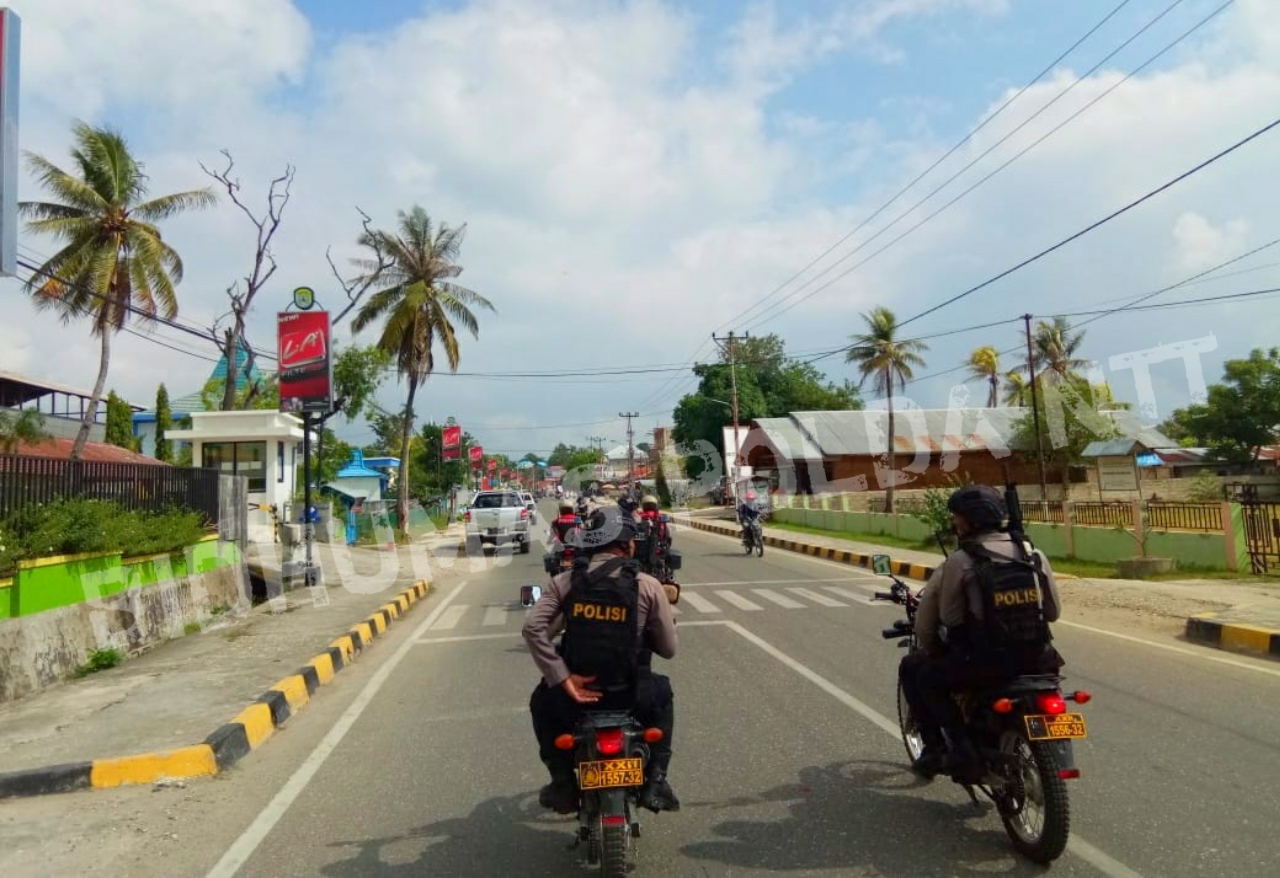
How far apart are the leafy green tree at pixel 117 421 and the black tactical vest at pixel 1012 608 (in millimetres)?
39636

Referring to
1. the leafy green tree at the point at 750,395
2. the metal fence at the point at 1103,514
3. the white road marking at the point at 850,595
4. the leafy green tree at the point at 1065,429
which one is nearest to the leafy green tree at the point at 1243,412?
the leafy green tree at the point at 1065,429

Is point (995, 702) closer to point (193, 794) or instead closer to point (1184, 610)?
point (193, 794)

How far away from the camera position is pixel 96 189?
23.4 m

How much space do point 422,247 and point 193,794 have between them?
1143 inches

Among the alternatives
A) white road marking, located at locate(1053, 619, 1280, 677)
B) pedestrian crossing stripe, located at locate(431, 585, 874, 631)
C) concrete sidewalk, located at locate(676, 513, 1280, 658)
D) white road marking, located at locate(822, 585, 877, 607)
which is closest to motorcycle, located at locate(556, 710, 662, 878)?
white road marking, located at locate(1053, 619, 1280, 677)

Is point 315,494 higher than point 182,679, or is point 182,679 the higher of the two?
point 315,494

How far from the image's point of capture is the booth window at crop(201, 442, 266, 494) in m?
29.2

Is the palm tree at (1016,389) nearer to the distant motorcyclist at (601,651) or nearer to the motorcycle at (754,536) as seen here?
the motorcycle at (754,536)

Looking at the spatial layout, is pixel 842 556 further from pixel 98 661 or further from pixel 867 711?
pixel 98 661

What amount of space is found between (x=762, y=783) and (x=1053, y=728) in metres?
1.73

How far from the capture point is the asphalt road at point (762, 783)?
13.2ft

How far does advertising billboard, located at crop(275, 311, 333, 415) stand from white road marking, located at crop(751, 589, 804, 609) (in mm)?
8678

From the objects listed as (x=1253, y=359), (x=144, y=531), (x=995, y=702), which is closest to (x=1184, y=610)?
(x=995, y=702)

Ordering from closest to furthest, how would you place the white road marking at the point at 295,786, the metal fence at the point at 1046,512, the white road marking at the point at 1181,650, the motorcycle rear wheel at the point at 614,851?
the motorcycle rear wheel at the point at 614,851, the white road marking at the point at 295,786, the white road marking at the point at 1181,650, the metal fence at the point at 1046,512
